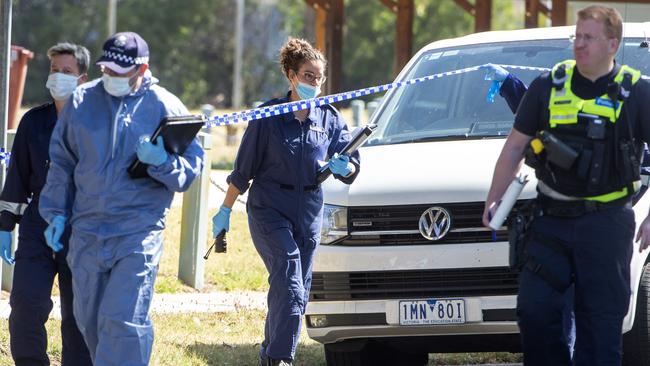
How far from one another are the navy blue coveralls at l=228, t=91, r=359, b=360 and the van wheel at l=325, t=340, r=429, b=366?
0.47 m

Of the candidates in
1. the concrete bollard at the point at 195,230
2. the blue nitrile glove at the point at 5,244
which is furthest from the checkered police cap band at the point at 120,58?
the concrete bollard at the point at 195,230

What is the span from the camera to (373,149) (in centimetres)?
777

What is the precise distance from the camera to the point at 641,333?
6965 millimetres

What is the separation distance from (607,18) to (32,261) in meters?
2.90

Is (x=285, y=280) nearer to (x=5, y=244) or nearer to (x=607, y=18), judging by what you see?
(x=5, y=244)

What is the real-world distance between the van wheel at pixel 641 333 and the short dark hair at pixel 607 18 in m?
1.79

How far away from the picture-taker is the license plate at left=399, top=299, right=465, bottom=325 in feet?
22.6

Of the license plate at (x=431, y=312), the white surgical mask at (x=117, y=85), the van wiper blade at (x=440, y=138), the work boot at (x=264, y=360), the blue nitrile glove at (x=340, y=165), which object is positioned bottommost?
the work boot at (x=264, y=360)

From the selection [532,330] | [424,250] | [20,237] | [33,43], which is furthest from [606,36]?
[33,43]

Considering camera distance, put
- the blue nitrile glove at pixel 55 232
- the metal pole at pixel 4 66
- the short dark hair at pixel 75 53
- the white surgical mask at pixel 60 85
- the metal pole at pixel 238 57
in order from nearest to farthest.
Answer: the blue nitrile glove at pixel 55 232 → the white surgical mask at pixel 60 85 → the short dark hair at pixel 75 53 → the metal pole at pixel 4 66 → the metal pole at pixel 238 57

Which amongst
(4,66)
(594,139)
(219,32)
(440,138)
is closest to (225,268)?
(4,66)

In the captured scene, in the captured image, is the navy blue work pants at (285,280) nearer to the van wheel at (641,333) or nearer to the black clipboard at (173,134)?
the black clipboard at (173,134)

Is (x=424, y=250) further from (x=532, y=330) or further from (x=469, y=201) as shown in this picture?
(x=532, y=330)

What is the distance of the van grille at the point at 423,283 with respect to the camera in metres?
6.88
